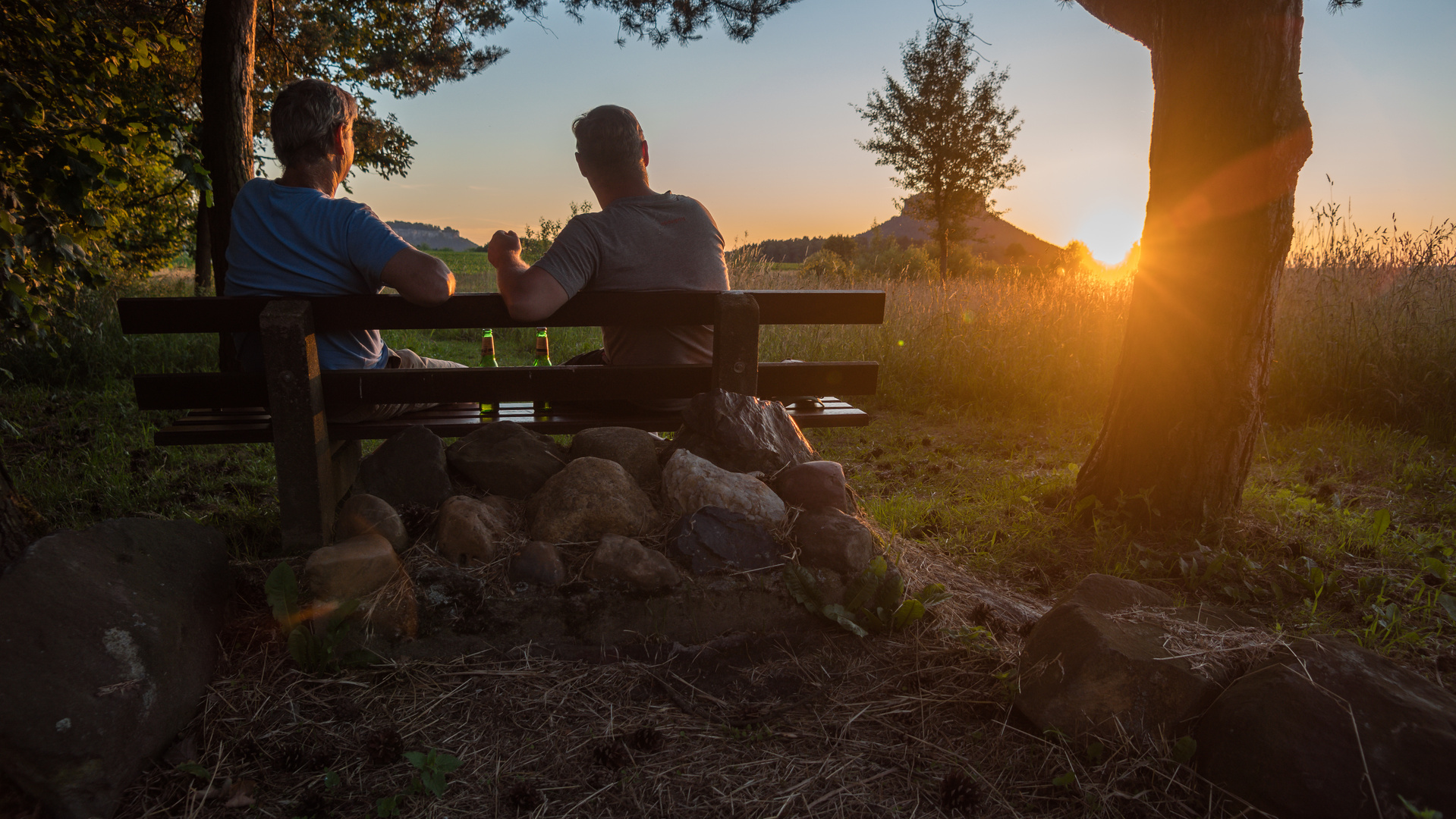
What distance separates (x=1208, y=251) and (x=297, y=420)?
3898mm

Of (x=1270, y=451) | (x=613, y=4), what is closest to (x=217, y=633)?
(x=613, y=4)

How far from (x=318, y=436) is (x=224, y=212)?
360 centimetres

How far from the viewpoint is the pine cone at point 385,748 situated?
199 cm

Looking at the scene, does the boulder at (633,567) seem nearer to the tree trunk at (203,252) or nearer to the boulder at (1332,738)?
the boulder at (1332,738)

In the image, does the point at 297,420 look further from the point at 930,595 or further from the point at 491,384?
the point at 930,595

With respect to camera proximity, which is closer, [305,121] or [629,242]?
[305,121]

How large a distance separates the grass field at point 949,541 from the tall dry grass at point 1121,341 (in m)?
0.03

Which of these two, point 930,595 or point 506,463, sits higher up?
point 506,463

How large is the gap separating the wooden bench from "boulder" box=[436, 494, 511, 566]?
543 mm

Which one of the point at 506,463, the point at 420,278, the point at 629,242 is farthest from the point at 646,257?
the point at 506,463

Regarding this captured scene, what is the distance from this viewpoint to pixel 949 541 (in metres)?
3.80

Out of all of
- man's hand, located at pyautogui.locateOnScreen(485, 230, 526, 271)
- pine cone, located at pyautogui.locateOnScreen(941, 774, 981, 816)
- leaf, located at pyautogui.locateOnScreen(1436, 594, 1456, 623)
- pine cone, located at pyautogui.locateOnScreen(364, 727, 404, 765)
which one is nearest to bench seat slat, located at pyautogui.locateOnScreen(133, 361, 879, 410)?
man's hand, located at pyautogui.locateOnScreen(485, 230, 526, 271)

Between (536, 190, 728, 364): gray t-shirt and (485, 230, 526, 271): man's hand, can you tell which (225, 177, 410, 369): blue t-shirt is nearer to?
(485, 230, 526, 271): man's hand

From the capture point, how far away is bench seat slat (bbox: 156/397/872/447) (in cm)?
303
